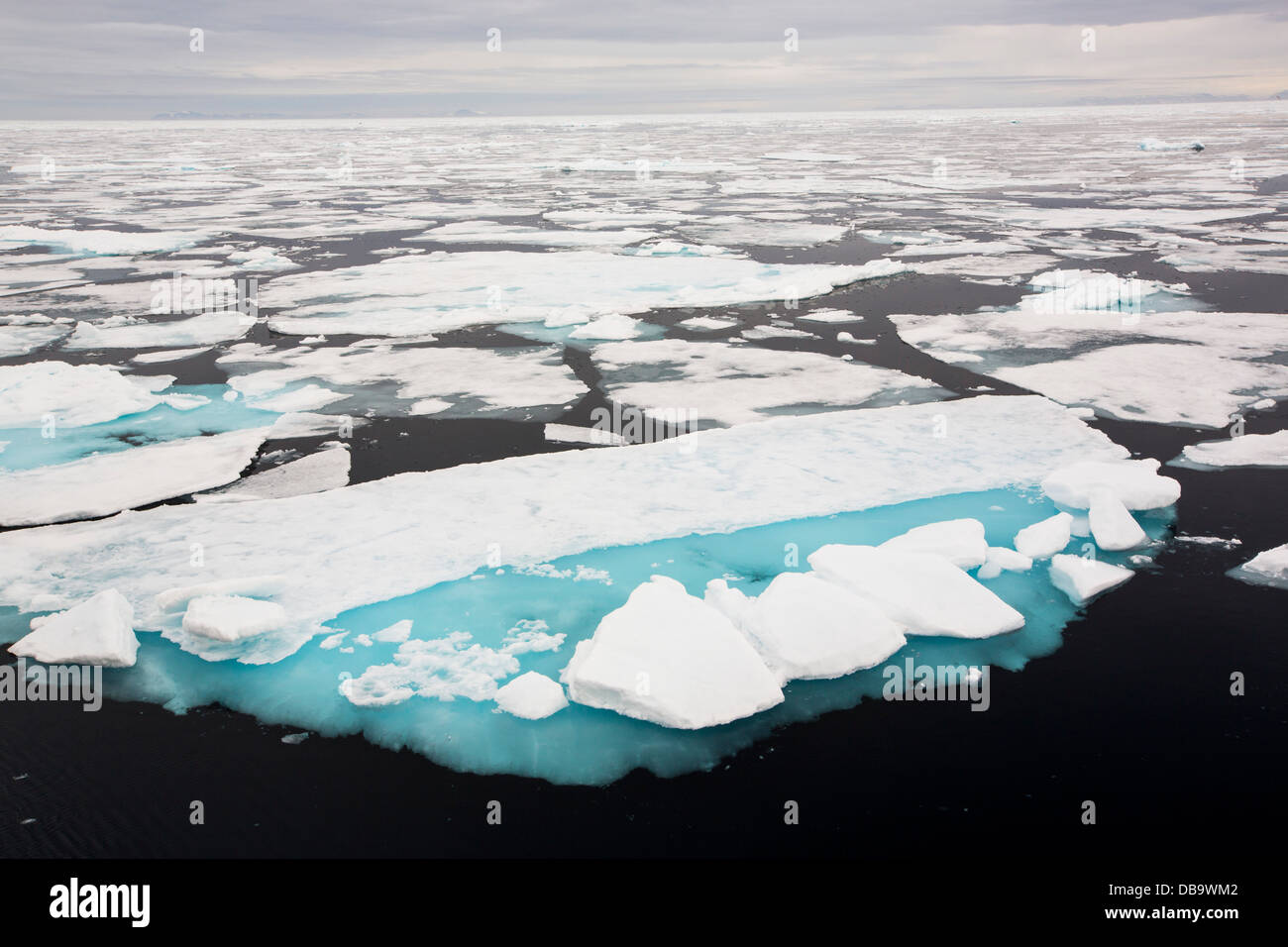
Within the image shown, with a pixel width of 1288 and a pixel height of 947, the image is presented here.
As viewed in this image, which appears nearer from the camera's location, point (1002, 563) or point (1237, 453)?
point (1002, 563)

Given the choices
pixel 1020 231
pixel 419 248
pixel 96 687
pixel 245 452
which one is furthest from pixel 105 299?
pixel 1020 231

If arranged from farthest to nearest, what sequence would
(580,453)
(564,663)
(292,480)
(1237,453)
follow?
(580,453) → (1237,453) → (292,480) → (564,663)

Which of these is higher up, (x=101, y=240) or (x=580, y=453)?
(x=101, y=240)

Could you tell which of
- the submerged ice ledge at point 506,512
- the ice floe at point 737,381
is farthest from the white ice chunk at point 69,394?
the ice floe at point 737,381

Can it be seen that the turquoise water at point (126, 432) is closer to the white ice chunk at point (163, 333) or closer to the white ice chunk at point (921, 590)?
the white ice chunk at point (163, 333)

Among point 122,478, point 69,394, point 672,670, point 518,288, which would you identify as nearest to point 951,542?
point 672,670

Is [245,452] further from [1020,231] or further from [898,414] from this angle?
[1020,231]

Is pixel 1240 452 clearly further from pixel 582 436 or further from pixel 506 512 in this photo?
pixel 506 512
